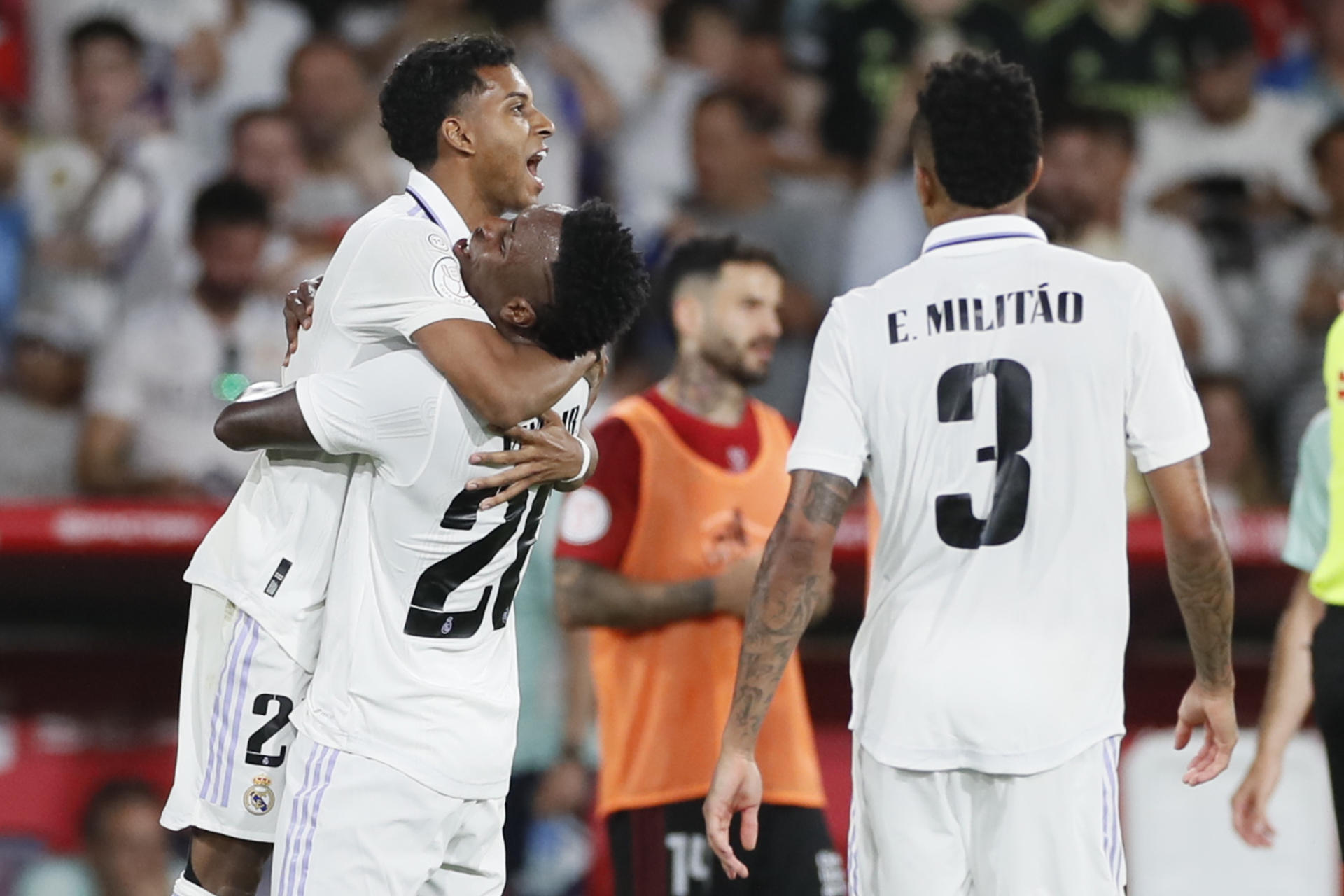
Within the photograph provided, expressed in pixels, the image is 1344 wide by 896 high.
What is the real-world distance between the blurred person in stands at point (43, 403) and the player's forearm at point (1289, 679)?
456 centimetres

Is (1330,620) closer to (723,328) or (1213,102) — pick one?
(723,328)

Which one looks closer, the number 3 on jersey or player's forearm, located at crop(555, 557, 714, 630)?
the number 3 on jersey

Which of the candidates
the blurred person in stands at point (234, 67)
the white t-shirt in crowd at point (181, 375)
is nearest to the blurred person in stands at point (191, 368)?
the white t-shirt in crowd at point (181, 375)

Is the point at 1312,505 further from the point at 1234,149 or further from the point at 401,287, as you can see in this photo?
the point at 1234,149

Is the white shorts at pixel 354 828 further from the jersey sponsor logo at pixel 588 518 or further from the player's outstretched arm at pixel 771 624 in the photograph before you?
the jersey sponsor logo at pixel 588 518

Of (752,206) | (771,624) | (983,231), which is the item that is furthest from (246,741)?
(752,206)

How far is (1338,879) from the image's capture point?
6.21 meters

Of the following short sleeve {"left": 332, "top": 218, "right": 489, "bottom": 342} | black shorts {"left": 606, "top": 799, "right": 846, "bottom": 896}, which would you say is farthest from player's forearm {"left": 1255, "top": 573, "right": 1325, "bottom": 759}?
short sleeve {"left": 332, "top": 218, "right": 489, "bottom": 342}

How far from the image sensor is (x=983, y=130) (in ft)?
11.1

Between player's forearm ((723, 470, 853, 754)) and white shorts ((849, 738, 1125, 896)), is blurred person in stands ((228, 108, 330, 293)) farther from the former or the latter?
white shorts ((849, 738, 1125, 896))

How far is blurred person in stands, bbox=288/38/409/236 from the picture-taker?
8.05 m

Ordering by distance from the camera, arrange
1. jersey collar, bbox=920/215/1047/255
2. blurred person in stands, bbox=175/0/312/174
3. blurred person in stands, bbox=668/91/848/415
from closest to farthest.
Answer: jersey collar, bbox=920/215/1047/255 → blurred person in stands, bbox=668/91/848/415 → blurred person in stands, bbox=175/0/312/174

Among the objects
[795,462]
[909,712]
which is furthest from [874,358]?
[909,712]

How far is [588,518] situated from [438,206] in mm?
1387
